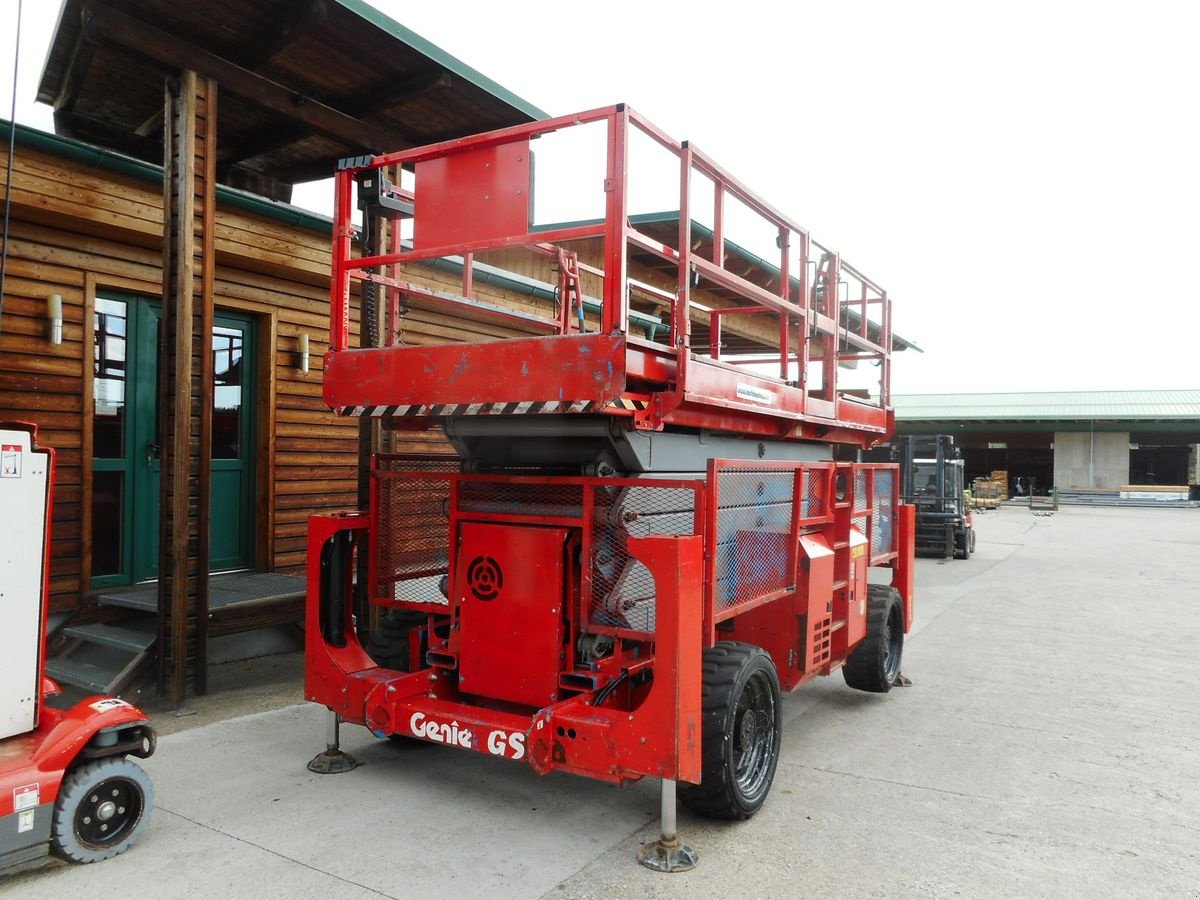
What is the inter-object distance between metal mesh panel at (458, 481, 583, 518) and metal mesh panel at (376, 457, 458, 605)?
13.0 inches

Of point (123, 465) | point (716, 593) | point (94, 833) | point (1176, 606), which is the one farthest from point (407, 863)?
point (1176, 606)

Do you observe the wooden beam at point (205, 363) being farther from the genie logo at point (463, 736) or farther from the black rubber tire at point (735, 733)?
the black rubber tire at point (735, 733)

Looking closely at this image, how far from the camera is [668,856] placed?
339 centimetres

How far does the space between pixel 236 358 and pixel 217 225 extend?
1.37m

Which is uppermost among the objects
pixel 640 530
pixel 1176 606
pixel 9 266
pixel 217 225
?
pixel 217 225

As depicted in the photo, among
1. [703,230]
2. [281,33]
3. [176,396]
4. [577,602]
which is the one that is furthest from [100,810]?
[703,230]

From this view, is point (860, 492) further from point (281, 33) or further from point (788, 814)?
point (281, 33)

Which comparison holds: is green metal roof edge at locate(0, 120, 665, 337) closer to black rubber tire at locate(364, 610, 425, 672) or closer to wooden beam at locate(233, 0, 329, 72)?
wooden beam at locate(233, 0, 329, 72)

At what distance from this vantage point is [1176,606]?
10.4 meters

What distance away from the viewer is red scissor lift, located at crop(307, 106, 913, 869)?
136 inches

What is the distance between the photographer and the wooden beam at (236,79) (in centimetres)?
511

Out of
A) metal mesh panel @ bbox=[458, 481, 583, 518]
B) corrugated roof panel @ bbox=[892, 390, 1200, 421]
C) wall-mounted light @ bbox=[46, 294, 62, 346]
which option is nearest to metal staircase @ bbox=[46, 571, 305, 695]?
wall-mounted light @ bbox=[46, 294, 62, 346]

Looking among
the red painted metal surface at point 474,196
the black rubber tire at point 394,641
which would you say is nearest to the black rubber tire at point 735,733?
the black rubber tire at point 394,641

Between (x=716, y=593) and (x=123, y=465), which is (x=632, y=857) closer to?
(x=716, y=593)
